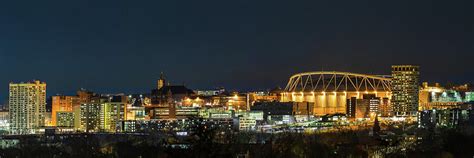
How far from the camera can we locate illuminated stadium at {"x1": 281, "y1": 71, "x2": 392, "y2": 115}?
12281cm

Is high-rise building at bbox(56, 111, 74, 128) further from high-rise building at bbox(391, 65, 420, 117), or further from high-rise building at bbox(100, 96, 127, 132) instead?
high-rise building at bbox(391, 65, 420, 117)

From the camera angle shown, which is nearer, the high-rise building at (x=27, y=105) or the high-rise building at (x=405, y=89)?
the high-rise building at (x=27, y=105)

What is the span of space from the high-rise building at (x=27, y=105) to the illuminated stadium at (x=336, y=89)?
1127 inches

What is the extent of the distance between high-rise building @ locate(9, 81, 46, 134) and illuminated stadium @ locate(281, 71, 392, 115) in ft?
93.9

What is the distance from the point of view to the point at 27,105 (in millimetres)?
118062

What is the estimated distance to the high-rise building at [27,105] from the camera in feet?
375

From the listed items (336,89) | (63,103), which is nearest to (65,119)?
(63,103)

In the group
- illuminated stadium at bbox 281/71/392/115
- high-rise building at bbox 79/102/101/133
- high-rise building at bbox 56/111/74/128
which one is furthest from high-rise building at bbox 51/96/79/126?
illuminated stadium at bbox 281/71/392/115

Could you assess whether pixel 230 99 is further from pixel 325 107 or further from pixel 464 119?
pixel 464 119

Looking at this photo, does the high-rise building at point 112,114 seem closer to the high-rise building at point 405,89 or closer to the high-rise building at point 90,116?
the high-rise building at point 90,116

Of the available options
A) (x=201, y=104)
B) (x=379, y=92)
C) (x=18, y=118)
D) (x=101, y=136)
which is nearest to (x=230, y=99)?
(x=201, y=104)

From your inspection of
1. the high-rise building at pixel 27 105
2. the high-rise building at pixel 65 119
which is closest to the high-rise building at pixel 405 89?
the high-rise building at pixel 65 119

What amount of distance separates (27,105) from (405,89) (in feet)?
134

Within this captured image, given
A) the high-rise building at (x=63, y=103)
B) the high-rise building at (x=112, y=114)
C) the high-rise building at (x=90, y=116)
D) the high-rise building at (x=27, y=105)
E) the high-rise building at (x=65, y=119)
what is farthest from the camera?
the high-rise building at (x=63, y=103)
